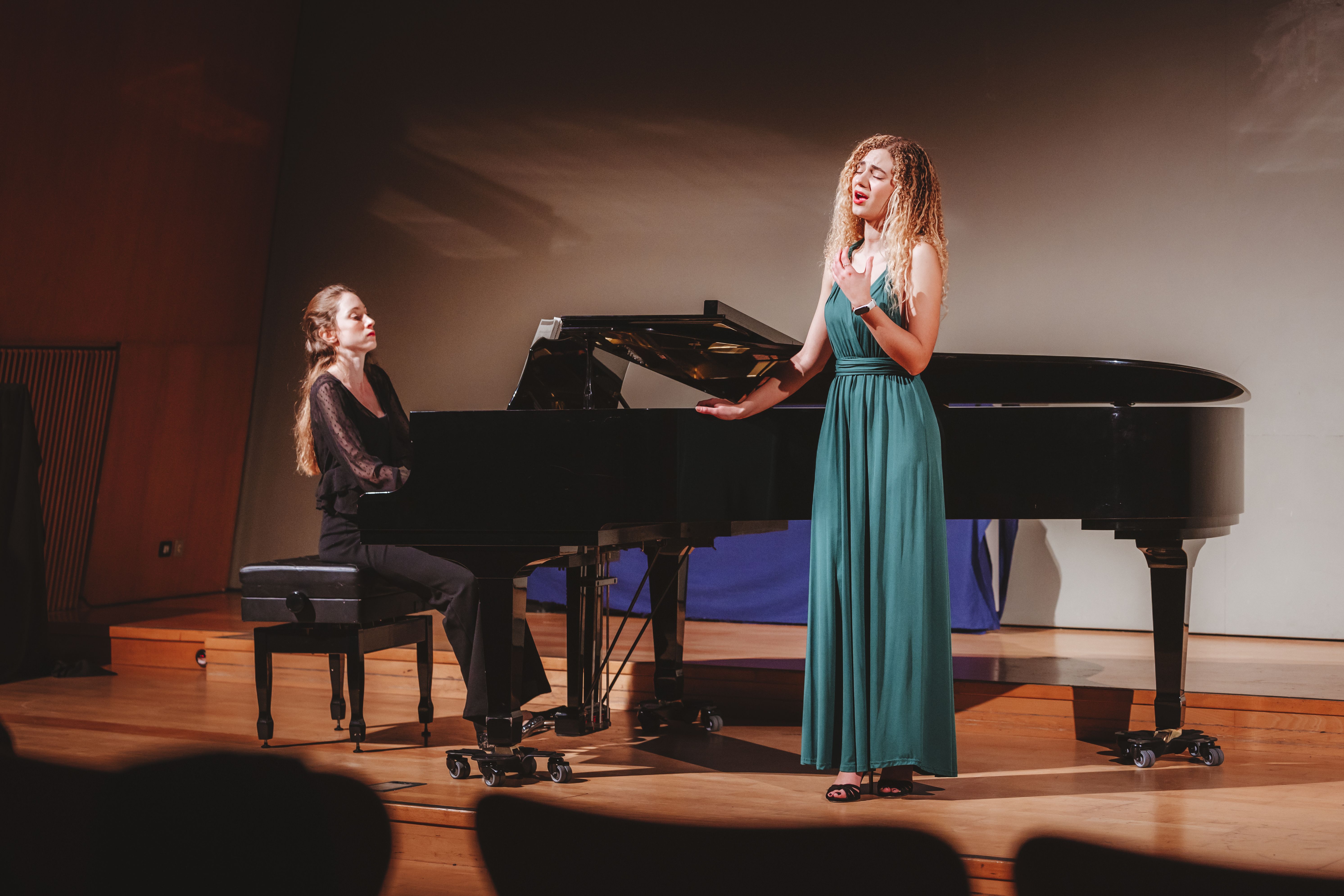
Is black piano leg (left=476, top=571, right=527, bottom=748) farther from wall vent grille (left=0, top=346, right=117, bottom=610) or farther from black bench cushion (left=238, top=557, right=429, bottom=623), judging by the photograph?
wall vent grille (left=0, top=346, right=117, bottom=610)

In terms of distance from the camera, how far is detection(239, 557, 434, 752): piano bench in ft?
10.6

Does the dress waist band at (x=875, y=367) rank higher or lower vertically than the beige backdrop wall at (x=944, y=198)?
lower

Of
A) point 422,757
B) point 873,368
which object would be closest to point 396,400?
point 422,757

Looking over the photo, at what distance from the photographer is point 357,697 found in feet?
10.8

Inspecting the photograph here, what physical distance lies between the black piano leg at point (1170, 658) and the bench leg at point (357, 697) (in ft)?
7.07

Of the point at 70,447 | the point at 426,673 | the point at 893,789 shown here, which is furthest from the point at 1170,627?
the point at 70,447

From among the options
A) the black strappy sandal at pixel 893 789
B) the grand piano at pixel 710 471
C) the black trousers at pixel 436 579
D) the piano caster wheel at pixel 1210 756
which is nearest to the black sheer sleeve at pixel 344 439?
the black trousers at pixel 436 579

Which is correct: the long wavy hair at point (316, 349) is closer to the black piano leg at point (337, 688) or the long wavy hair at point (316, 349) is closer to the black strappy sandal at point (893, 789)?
the black piano leg at point (337, 688)

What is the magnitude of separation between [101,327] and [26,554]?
1.64 m

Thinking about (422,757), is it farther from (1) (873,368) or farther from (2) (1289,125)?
(2) (1289,125)

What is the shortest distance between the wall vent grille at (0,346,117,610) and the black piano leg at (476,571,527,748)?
3644 millimetres

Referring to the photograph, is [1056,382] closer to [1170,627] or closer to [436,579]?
[1170,627]

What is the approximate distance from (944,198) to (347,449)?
348 cm

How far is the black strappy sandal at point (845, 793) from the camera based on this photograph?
2.57 meters
